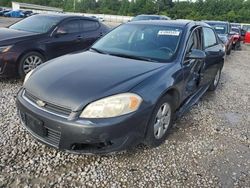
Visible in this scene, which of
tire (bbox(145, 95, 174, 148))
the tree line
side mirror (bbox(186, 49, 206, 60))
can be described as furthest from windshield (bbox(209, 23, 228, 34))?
the tree line

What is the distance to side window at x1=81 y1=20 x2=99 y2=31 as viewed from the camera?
6733mm

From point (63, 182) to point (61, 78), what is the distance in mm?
1085

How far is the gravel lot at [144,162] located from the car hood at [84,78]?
2.36ft

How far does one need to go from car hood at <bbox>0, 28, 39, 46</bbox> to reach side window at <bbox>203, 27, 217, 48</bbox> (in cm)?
357

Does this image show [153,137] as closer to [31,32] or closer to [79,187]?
[79,187]

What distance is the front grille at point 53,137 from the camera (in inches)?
99.6

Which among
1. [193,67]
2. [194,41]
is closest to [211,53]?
[194,41]

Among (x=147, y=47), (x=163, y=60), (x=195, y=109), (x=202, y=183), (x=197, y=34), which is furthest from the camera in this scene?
(x=195, y=109)

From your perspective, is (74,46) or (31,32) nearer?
(31,32)

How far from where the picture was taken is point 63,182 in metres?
2.51

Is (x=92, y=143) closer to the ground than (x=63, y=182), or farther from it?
farther from it

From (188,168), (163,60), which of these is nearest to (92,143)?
(188,168)

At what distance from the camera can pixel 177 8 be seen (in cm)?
7681

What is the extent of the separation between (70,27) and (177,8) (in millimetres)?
76429
